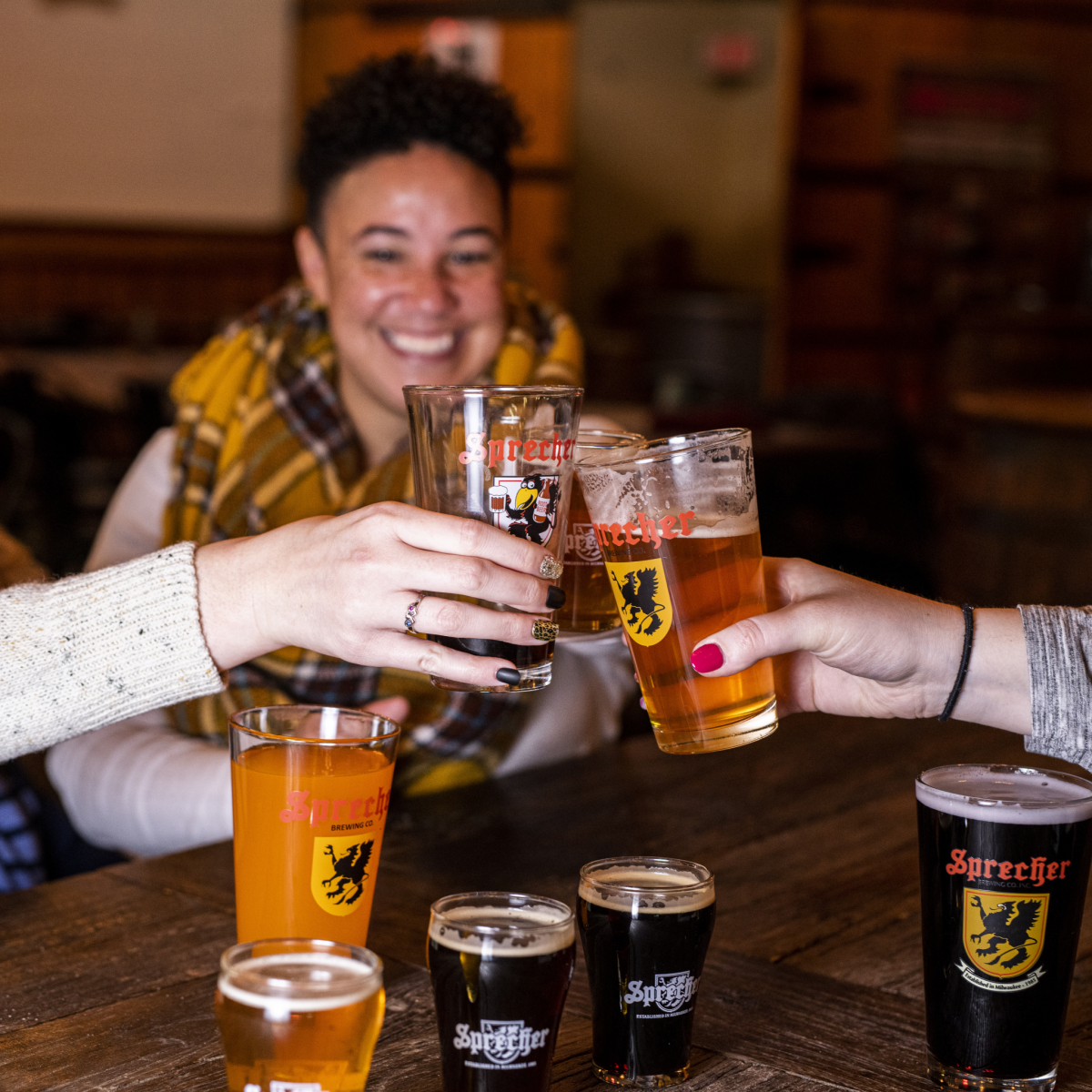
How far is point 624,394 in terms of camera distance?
6.80 m

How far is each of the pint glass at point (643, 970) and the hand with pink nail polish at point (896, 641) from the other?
0.52 ft

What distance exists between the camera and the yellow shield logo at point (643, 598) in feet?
2.86

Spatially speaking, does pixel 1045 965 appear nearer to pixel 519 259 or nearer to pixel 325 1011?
pixel 325 1011

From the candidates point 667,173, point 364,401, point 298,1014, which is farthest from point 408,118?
point 667,173

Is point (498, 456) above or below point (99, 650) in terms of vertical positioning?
above

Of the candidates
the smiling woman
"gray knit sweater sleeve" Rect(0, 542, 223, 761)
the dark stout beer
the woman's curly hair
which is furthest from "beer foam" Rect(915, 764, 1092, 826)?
the woman's curly hair

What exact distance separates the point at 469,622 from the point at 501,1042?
0.26 metres

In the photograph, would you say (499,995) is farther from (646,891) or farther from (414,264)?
(414,264)

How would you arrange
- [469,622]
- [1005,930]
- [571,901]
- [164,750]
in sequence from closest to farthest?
[1005,930] < [469,622] < [571,901] < [164,750]

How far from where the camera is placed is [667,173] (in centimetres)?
715

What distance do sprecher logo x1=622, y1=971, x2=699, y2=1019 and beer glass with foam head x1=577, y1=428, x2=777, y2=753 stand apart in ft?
Result: 0.56

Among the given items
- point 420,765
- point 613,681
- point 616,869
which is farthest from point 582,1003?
point 613,681

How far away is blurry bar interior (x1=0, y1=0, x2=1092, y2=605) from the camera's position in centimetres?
634

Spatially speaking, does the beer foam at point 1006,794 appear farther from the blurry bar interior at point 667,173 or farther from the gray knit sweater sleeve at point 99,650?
the blurry bar interior at point 667,173
